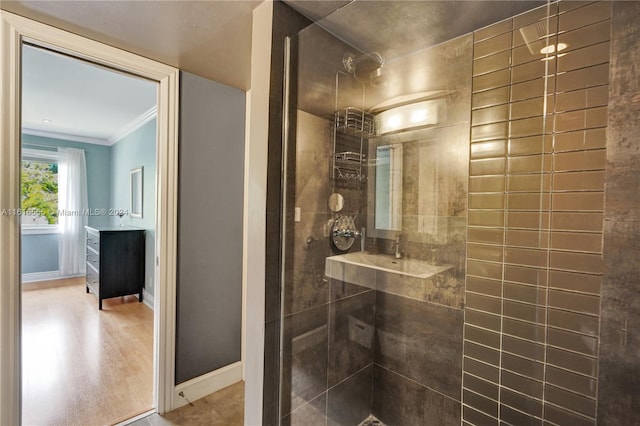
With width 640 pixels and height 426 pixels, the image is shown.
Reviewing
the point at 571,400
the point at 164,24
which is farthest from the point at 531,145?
the point at 164,24

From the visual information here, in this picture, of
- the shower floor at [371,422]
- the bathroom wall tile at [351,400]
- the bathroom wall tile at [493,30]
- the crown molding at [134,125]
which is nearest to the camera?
the bathroom wall tile at [493,30]

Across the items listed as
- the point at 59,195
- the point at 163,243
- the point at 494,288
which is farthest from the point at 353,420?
the point at 59,195

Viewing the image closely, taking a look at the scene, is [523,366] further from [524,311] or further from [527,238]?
[527,238]

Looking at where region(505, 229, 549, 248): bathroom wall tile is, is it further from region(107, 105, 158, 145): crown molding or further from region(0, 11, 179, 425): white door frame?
region(107, 105, 158, 145): crown molding

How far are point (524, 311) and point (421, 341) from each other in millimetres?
554

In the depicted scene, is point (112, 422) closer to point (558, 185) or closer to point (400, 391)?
point (400, 391)

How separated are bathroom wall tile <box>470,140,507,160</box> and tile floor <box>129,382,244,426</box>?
2094mm

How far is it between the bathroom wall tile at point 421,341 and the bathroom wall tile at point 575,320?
388 millimetres

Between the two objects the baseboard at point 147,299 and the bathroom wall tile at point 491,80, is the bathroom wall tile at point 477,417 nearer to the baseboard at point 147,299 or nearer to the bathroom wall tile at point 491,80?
the bathroom wall tile at point 491,80

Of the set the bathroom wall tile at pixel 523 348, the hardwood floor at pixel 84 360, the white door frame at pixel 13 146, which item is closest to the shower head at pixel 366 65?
the white door frame at pixel 13 146

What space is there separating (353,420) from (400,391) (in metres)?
0.33

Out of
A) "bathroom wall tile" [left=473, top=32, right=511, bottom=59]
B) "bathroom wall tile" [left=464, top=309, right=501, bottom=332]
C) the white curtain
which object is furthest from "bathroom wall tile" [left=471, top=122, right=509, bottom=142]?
the white curtain

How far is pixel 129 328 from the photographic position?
10.6 ft

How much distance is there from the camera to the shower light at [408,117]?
157cm
